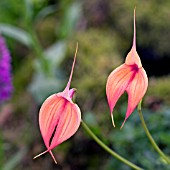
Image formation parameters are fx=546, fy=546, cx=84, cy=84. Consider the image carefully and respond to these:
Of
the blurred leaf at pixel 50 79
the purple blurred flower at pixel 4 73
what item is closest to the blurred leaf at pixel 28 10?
the blurred leaf at pixel 50 79

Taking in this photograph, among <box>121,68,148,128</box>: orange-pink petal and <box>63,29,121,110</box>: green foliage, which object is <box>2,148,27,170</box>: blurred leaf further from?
<box>121,68,148,128</box>: orange-pink petal

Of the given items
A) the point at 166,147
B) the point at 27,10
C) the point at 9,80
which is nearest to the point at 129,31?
the point at 27,10

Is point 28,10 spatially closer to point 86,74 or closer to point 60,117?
point 86,74

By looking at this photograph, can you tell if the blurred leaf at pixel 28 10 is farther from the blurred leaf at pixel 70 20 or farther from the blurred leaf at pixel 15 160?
the blurred leaf at pixel 15 160

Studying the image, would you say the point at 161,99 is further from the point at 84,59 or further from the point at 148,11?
the point at 148,11

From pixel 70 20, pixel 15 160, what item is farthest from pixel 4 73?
pixel 70 20

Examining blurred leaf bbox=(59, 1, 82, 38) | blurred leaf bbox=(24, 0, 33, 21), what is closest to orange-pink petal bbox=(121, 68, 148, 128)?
blurred leaf bbox=(24, 0, 33, 21)

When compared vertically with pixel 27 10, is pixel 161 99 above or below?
below

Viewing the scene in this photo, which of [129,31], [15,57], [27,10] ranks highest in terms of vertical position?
[27,10]
